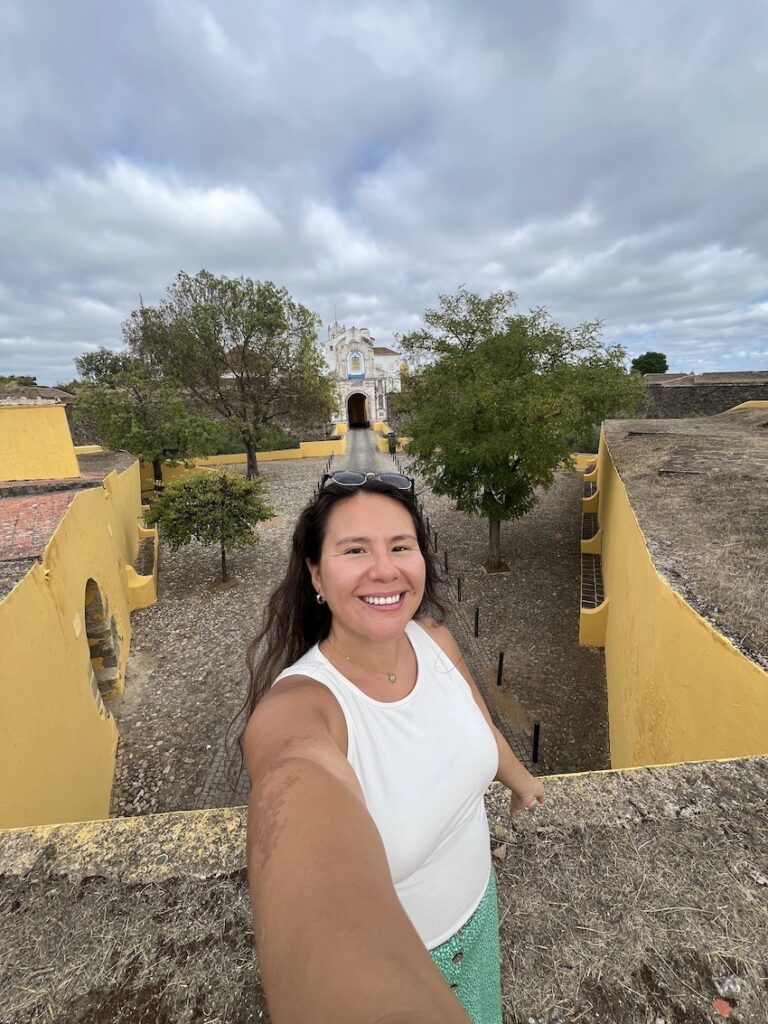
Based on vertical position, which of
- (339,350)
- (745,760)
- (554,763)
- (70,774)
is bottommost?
(554,763)

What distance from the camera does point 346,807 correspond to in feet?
2.88

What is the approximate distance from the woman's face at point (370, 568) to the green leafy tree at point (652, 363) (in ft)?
135

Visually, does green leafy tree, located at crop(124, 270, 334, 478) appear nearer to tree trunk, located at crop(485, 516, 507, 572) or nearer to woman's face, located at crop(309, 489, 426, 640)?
tree trunk, located at crop(485, 516, 507, 572)

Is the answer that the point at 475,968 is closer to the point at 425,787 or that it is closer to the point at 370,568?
the point at 425,787

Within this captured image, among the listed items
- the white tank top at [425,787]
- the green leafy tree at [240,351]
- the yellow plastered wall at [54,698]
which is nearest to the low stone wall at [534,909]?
the white tank top at [425,787]

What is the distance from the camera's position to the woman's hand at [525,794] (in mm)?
1570

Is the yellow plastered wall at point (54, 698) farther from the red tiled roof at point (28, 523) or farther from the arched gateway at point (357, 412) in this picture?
the arched gateway at point (357, 412)

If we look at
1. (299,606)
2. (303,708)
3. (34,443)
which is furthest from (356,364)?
(303,708)

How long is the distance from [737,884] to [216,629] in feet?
27.4

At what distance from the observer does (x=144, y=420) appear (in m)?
15.3

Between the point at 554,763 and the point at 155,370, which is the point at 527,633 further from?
the point at 155,370

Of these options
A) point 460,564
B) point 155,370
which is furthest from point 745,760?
point 155,370

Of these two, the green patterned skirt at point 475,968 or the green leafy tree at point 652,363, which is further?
the green leafy tree at point 652,363

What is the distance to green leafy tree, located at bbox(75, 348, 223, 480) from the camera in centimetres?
1495
